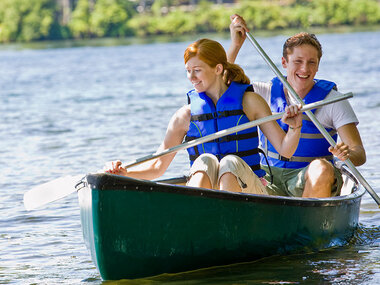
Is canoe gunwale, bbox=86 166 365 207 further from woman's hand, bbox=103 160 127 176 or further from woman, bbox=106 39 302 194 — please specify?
woman's hand, bbox=103 160 127 176

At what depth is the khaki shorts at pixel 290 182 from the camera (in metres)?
3.98

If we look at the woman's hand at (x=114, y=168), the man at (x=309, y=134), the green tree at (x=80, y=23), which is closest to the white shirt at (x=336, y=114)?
the man at (x=309, y=134)

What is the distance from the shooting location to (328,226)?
3914 mm

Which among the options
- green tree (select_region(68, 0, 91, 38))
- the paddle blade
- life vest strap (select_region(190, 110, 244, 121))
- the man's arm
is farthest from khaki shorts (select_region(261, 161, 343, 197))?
green tree (select_region(68, 0, 91, 38))

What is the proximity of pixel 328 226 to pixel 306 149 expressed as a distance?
0.44m

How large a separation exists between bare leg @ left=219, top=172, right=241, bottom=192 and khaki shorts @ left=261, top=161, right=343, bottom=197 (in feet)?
1.93

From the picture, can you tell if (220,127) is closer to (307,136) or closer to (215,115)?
(215,115)

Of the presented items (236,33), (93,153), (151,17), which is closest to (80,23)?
(151,17)

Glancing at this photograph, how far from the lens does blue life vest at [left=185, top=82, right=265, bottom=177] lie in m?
3.69

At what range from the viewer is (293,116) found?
3.48 meters

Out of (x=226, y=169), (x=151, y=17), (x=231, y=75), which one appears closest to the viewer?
(x=226, y=169)

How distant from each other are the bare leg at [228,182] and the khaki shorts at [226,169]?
0.05ft

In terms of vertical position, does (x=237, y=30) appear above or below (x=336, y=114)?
above

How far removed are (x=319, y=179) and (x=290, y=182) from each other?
0.23 meters
